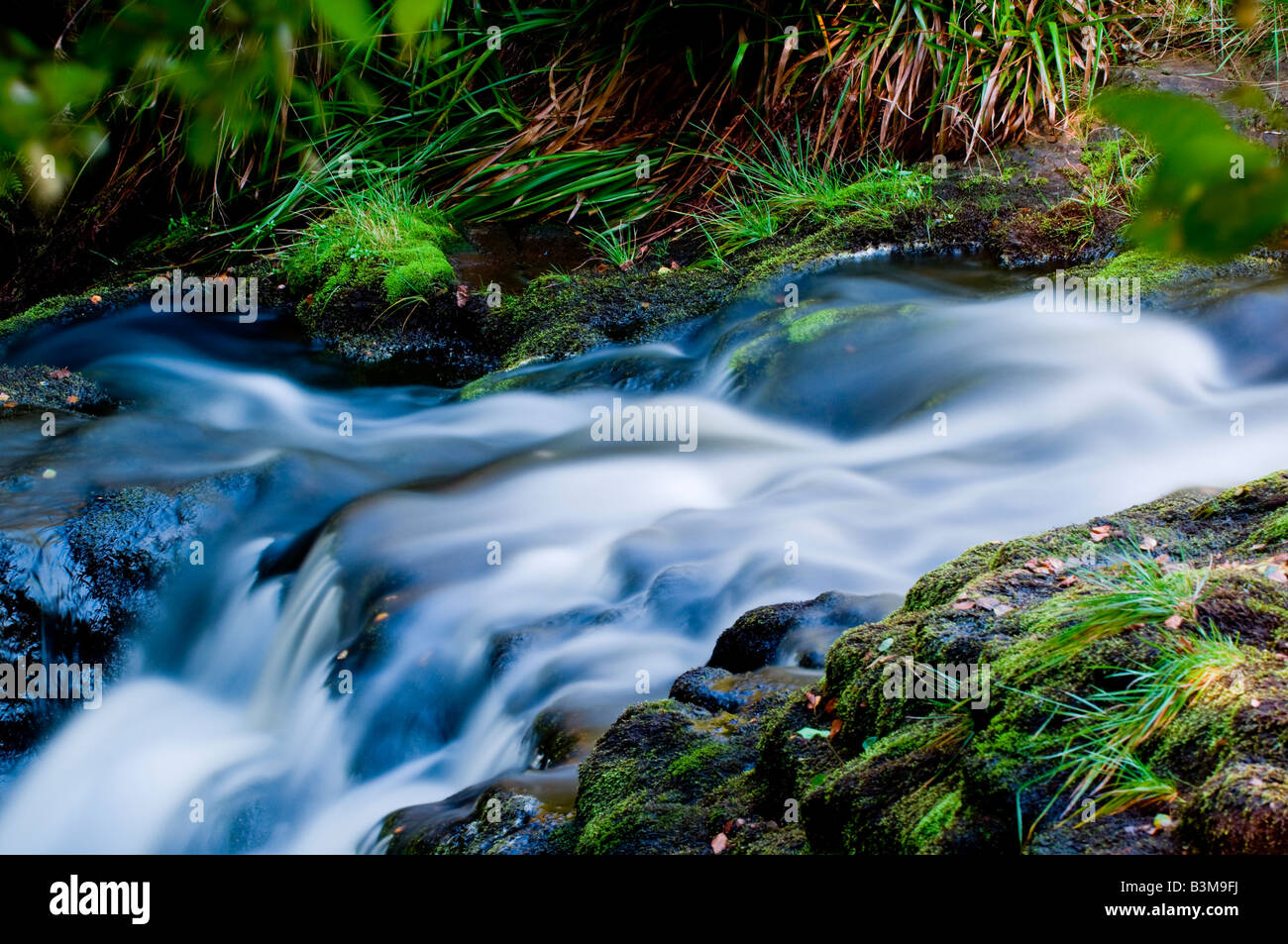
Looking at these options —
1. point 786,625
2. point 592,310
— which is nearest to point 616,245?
point 592,310

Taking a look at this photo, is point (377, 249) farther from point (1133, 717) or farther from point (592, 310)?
point (1133, 717)

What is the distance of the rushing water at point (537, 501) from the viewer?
10.6 ft

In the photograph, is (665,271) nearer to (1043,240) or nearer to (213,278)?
(1043,240)

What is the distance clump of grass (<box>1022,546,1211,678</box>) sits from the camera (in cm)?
172

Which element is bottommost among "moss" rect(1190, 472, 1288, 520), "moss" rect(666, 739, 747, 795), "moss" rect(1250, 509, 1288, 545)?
"moss" rect(666, 739, 747, 795)

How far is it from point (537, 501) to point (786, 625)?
184 cm

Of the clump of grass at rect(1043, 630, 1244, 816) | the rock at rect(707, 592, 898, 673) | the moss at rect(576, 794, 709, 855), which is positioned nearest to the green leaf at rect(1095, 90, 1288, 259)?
Result: the clump of grass at rect(1043, 630, 1244, 816)

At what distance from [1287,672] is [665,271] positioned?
4.70 metres

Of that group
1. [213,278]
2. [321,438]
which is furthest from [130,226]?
[321,438]

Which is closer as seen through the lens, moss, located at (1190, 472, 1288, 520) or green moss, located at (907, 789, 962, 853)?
green moss, located at (907, 789, 962, 853)

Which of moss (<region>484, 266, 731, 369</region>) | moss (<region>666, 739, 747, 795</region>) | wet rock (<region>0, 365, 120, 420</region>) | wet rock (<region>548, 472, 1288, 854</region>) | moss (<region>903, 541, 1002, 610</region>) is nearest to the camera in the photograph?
wet rock (<region>548, 472, 1288, 854</region>)

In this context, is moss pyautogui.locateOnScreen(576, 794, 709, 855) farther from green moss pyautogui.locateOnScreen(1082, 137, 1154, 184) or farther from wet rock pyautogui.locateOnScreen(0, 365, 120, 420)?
green moss pyautogui.locateOnScreen(1082, 137, 1154, 184)

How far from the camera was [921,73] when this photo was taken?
6.20 meters

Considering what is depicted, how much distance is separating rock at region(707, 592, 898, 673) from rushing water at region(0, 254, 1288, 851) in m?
0.37
